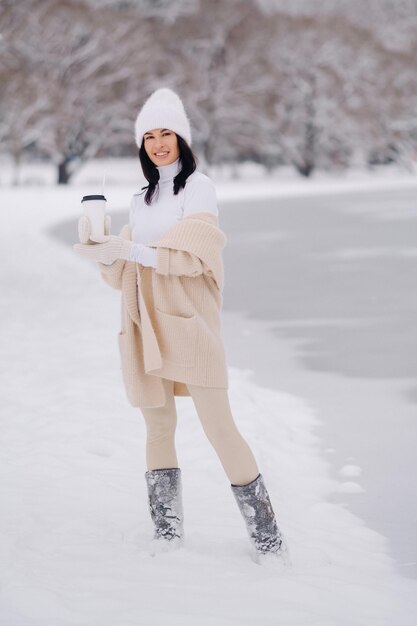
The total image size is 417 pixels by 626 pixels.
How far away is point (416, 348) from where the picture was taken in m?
8.08

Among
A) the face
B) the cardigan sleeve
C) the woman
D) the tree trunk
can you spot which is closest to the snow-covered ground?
the woman

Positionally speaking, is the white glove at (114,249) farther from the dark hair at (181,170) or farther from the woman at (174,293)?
the dark hair at (181,170)

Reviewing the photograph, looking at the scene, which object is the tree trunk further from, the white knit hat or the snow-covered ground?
the white knit hat

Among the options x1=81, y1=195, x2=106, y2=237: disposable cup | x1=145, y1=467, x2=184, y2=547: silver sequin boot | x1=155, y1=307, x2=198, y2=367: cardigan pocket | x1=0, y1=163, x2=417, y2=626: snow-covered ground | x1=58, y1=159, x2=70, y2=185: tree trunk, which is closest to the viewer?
x1=0, y1=163, x2=417, y2=626: snow-covered ground

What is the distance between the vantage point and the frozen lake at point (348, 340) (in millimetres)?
4938

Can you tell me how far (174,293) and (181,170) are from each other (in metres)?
0.43

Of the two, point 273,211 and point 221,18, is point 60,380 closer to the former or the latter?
point 273,211

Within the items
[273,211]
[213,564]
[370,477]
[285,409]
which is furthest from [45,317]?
[273,211]

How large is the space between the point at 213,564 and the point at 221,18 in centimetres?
4812

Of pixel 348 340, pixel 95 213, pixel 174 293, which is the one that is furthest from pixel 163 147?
pixel 348 340

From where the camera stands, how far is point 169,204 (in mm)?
3551

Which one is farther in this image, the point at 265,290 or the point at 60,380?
the point at 265,290

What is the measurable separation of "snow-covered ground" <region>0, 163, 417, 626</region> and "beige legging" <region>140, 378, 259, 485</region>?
1.09ft

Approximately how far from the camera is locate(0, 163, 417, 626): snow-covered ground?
324 cm
